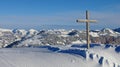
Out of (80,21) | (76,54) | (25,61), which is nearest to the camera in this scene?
(25,61)

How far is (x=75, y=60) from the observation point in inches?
769

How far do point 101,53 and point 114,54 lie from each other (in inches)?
38.9

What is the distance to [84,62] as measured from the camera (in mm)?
19391

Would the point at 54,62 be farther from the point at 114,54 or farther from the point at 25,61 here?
the point at 114,54

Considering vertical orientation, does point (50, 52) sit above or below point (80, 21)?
below

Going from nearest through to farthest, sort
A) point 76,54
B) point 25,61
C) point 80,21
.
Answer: point 25,61 < point 76,54 < point 80,21

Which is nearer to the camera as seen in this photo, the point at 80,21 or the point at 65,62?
the point at 65,62

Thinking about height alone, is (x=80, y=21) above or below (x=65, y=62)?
above

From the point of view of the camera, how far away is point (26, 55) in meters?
20.5

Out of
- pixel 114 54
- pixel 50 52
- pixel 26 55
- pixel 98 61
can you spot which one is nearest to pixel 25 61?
pixel 26 55

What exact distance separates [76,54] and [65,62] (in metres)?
1.45

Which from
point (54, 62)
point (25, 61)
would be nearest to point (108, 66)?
point (54, 62)

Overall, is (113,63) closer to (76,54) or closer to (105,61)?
(105,61)

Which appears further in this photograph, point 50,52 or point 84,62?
point 50,52
